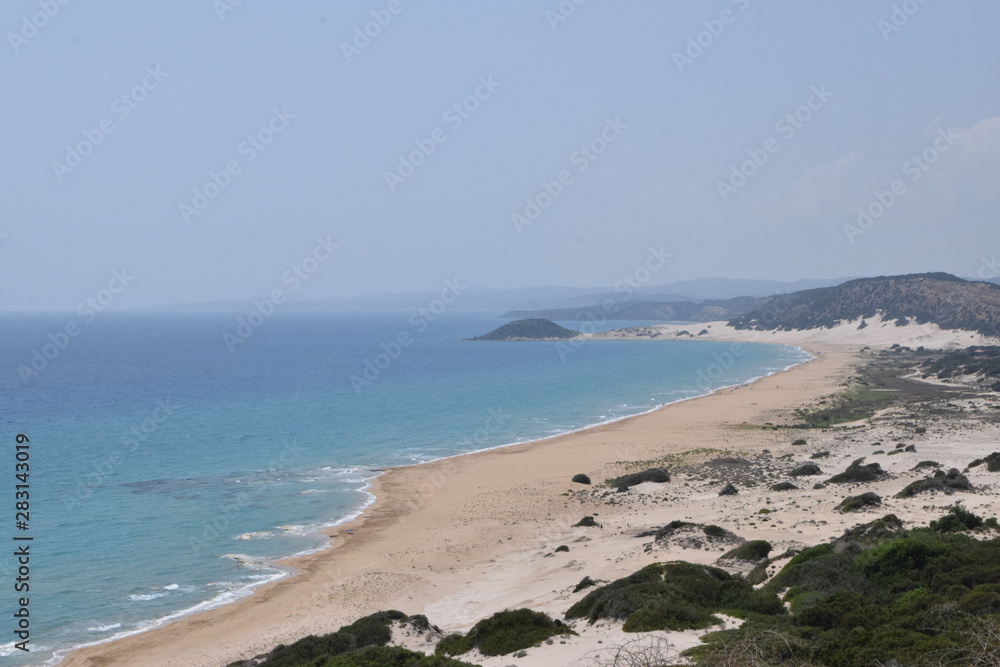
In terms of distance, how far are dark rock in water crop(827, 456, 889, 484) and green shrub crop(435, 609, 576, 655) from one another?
19611 millimetres

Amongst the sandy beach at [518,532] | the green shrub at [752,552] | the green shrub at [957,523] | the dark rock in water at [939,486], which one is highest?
the green shrub at [957,523]

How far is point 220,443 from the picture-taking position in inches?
1784

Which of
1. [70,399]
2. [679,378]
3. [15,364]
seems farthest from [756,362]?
[15,364]

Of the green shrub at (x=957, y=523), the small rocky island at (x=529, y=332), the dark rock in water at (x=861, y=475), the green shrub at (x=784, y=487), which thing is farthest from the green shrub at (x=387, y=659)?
the small rocky island at (x=529, y=332)

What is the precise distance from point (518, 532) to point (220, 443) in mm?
25347

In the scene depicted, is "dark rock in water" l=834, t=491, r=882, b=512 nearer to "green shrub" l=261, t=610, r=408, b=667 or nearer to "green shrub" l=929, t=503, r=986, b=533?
"green shrub" l=929, t=503, r=986, b=533

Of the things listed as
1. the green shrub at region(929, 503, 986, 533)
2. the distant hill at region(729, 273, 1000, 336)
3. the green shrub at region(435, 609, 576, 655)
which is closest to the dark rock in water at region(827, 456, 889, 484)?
the green shrub at region(929, 503, 986, 533)

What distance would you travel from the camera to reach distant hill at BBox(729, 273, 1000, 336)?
124m

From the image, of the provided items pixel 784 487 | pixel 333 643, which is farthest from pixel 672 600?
pixel 784 487

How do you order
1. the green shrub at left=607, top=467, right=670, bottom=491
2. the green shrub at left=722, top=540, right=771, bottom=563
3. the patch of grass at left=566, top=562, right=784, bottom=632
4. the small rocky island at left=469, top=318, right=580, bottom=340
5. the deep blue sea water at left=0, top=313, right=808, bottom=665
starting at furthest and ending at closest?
1. the small rocky island at left=469, top=318, right=580, bottom=340
2. the green shrub at left=607, top=467, right=670, bottom=491
3. the deep blue sea water at left=0, top=313, right=808, bottom=665
4. the green shrub at left=722, top=540, right=771, bottom=563
5. the patch of grass at left=566, top=562, right=784, bottom=632

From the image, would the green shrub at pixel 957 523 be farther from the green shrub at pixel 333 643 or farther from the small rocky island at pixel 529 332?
the small rocky island at pixel 529 332

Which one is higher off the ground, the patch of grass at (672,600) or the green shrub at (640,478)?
the patch of grass at (672,600)

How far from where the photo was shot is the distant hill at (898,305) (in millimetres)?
124000

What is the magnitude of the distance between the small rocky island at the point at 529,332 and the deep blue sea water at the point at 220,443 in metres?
51.2
